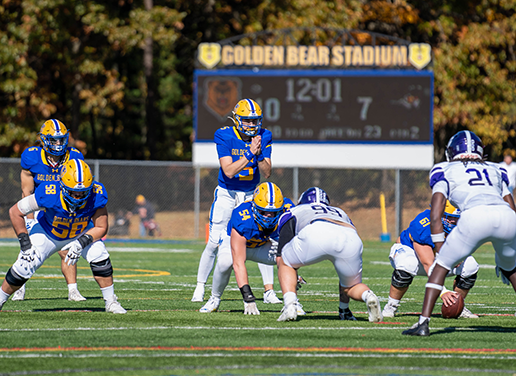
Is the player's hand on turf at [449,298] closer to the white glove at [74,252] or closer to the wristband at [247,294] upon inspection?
the wristband at [247,294]

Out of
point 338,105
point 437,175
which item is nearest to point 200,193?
point 338,105

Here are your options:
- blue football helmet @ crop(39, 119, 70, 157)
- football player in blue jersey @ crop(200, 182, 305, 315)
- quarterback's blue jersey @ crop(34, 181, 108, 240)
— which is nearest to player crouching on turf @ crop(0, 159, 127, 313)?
quarterback's blue jersey @ crop(34, 181, 108, 240)

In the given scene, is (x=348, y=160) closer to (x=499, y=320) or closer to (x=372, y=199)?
(x=372, y=199)

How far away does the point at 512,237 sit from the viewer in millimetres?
6473

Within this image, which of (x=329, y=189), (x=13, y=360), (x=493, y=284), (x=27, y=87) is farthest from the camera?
(x=27, y=87)

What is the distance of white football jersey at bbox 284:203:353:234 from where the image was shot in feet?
23.9

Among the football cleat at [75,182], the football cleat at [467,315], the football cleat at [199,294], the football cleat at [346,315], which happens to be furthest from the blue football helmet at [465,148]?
the football cleat at [199,294]

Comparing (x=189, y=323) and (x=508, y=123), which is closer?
(x=189, y=323)

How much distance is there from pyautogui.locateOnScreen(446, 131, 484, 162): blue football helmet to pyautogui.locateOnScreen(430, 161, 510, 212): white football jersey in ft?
0.24

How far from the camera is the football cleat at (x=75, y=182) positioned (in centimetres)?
746

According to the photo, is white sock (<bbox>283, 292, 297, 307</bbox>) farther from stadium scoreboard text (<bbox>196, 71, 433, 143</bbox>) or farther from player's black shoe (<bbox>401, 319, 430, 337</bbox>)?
stadium scoreboard text (<bbox>196, 71, 433, 143</bbox>)

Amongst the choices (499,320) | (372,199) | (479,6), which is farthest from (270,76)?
(499,320)

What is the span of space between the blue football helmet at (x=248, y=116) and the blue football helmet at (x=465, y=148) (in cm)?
243

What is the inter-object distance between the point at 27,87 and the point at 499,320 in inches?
818
